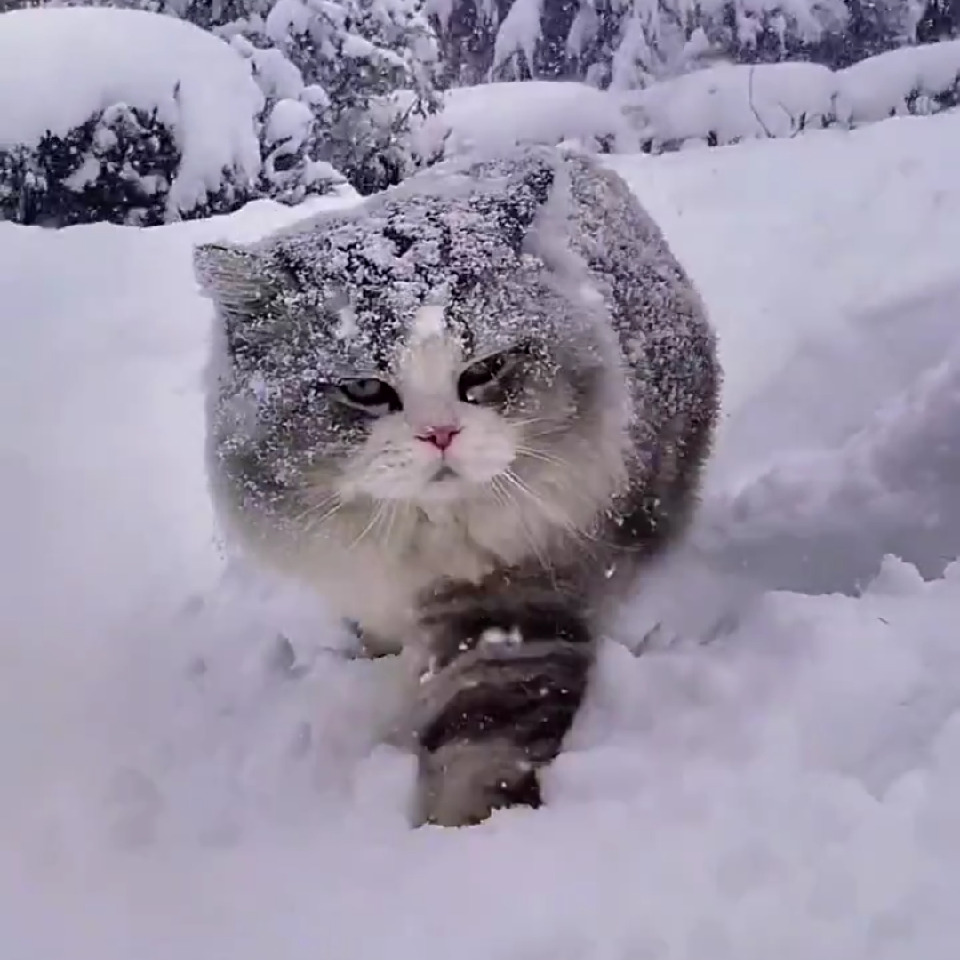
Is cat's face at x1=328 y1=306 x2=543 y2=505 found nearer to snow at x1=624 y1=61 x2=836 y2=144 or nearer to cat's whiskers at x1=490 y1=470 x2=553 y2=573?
cat's whiskers at x1=490 y1=470 x2=553 y2=573

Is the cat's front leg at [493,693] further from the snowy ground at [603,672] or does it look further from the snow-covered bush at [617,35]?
the snow-covered bush at [617,35]

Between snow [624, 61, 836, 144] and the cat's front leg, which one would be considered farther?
snow [624, 61, 836, 144]

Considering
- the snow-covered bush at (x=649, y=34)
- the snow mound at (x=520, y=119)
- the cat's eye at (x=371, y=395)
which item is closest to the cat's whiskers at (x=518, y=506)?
the cat's eye at (x=371, y=395)

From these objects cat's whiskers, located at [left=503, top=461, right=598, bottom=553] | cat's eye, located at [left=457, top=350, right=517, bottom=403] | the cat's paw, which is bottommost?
→ the cat's paw

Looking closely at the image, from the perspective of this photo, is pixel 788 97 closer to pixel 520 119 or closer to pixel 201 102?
pixel 520 119

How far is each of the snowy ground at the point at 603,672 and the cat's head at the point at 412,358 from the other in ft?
0.68

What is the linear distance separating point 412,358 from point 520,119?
52 centimetres

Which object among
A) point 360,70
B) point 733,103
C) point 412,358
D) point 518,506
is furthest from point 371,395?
point 733,103

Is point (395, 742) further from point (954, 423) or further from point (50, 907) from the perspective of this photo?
point (954, 423)

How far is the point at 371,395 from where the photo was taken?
92 centimetres

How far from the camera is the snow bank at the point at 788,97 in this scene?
4.41 ft

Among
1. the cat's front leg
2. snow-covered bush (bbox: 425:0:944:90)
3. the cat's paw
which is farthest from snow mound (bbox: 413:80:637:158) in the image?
the cat's paw

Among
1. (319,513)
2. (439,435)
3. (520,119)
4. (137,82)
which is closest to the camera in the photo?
(439,435)

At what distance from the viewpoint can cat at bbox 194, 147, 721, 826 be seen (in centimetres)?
91
